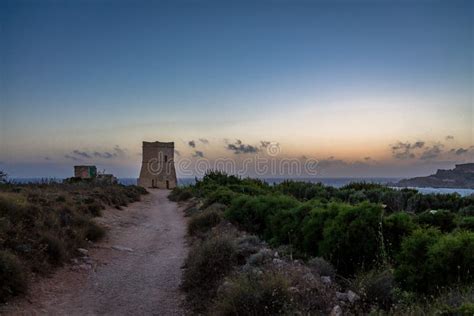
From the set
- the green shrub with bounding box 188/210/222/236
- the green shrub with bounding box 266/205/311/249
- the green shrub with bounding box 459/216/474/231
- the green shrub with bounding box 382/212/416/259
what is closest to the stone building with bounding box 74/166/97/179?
the green shrub with bounding box 188/210/222/236

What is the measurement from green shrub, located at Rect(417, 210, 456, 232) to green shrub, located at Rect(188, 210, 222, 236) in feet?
22.4

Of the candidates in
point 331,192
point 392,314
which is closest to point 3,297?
point 392,314

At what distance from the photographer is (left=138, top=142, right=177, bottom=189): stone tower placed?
1861 inches

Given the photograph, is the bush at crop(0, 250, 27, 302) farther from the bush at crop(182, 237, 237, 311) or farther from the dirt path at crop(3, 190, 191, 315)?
the bush at crop(182, 237, 237, 311)

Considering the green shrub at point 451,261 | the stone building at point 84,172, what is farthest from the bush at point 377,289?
the stone building at point 84,172

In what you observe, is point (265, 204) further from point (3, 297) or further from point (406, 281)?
point (3, 297)

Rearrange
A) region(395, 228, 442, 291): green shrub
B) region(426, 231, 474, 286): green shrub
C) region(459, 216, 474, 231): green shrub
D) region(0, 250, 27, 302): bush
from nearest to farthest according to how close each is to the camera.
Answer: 1. region(426, 231, 474, 286): green shrub
2. region(395, 228, 442, 291): green shrub
3. region(0, 250, 27, 302): bush
4. region(459, 216, 474, 231): green shrub

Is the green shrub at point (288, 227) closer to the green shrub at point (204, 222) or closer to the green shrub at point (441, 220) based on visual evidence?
the green shrub at point (441, 220)

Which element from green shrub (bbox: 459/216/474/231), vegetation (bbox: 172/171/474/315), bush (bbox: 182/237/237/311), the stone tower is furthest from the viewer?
the stone tower

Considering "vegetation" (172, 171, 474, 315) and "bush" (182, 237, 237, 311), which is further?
"bush" (182, 237, 237, 311)

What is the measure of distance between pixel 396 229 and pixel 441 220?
4.35 ft

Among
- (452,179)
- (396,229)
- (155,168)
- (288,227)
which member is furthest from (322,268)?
(155,168)

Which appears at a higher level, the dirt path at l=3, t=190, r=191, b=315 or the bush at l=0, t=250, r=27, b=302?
the bush at l=0, t=250, r=27, b=302

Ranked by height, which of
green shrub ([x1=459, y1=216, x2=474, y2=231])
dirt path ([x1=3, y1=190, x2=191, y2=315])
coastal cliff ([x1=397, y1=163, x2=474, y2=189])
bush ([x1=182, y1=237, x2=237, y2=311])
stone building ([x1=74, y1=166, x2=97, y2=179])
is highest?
stone building ([x1=74, y1=166, x2=97, y2=179])
